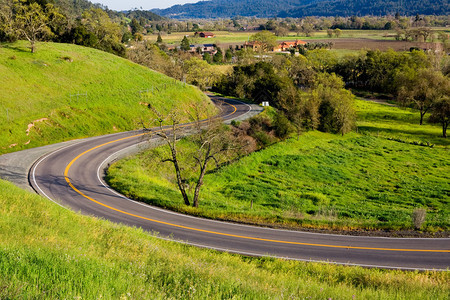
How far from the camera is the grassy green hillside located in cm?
4172

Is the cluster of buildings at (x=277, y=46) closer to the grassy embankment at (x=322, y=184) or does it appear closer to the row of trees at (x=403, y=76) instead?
the row of trees at (x=403, y=76)

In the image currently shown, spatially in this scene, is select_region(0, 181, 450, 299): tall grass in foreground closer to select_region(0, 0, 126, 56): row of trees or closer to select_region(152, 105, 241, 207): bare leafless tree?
select_region(152, 105, 241, 207): bare leafless tree

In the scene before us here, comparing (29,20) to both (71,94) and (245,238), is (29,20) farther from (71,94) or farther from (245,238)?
(245,238)

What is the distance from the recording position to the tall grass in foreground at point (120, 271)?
828 cm

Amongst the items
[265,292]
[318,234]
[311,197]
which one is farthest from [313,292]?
[311,197]

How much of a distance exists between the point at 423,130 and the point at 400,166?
26.8 metres

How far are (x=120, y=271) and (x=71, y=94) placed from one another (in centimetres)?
4569

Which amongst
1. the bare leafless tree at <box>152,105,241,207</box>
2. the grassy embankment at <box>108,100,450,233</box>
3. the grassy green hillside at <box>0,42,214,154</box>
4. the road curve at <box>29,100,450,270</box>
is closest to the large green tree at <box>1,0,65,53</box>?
the grassy green hillside at <box>0,42,214,154</box>

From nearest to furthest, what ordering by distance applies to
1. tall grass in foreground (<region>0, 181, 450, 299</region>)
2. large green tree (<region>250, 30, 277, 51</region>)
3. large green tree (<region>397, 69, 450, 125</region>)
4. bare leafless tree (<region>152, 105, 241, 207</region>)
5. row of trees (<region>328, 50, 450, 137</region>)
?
tall grass in foreground (<region>0, 181, 450, 299</region>)
bare leafless tree (<region>152, 105, 241, 207</region>)
large green tree (<region>397, 69, 450, 125</region>)
row of trees (<region>328, 50, 450, 137</region>)
large green tree (<region>250, 30, 277, 51</region>)

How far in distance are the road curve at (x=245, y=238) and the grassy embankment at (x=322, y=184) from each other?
56.6 inches

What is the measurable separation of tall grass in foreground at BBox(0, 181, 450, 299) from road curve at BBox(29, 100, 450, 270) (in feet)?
5.87

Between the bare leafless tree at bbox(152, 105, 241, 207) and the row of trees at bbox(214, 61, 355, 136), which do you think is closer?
the bare leafless tree at bbox(152, 105, 241, 207)

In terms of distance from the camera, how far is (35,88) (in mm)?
48500

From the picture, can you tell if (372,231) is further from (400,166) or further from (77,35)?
(77,35)
